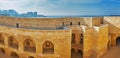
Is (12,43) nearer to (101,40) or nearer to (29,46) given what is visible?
(29,46)

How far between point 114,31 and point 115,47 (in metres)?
3.14

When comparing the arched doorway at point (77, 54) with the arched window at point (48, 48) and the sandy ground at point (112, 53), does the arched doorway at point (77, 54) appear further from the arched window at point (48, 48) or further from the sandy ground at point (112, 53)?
the arched window at point (48, 48)

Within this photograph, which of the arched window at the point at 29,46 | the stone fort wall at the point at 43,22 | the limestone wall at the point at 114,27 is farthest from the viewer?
the limestone wall at the point at 114,27

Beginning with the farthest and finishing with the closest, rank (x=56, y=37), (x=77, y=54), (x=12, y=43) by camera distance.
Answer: (x=12, y=43) < (x=77, y=54) < (x=56, y=37)

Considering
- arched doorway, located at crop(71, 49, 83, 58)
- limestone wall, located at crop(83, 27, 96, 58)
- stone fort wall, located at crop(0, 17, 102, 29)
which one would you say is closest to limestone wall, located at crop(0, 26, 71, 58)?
limestone wall, located at crop(83, 27, 96, 58)

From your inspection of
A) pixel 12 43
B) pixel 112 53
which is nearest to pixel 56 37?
pixel 12 43

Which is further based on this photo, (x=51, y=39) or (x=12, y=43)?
(x=12, y=43)

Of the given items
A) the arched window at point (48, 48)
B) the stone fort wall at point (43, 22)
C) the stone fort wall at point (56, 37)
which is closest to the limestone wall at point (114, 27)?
the stone fort wall at point (56, 37)

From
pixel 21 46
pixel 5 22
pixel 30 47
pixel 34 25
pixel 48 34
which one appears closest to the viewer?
pixel 48 34

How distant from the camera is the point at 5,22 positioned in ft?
104

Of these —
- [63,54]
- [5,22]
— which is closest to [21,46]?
[63,54]

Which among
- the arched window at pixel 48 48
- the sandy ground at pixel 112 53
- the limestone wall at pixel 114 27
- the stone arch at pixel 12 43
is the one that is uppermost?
the limestone wall at pixel 114 27

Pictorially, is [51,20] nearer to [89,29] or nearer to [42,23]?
[42,23]

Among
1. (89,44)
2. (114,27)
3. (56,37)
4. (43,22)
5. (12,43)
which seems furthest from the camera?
(114,27)
